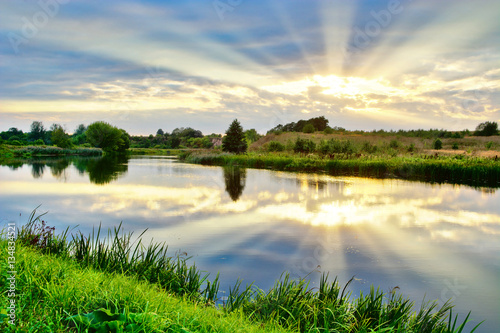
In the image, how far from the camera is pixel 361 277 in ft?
13.9

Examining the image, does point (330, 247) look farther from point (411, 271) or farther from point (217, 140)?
point (217, 140)

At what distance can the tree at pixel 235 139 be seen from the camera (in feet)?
98.3

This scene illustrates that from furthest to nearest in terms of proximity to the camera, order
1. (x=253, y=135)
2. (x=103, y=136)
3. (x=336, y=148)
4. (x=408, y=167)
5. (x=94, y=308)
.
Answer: (x=103, y=136)
(x=253, y=135)
(x=336, y=148)
(x=408, y=167)
(x=94, y=308)

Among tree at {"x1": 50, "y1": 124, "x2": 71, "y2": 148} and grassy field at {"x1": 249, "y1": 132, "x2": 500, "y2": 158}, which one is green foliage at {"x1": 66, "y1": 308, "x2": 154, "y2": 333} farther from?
tree at {"x1": 50, "y1": 124, "x2": 71, "y2": 148}

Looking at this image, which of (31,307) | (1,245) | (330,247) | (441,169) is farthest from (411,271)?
(441,169)

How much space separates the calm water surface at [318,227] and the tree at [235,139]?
17953 mm

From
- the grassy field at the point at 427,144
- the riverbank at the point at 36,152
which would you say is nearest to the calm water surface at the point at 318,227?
the grassy field at the point at 427,144

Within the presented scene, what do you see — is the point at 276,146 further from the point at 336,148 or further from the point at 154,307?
the point at 154,307

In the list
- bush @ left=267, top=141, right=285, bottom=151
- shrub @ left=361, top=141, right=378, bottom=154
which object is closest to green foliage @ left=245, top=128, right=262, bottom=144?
bush @ left=267, top=141, right=285, bottom=151

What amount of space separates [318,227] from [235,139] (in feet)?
79.3

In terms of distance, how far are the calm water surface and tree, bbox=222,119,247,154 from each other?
58.9ft

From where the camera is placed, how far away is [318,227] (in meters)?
6.79

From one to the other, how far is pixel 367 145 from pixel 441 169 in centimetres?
1075

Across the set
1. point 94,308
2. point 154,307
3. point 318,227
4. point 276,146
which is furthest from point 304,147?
point 94,308
